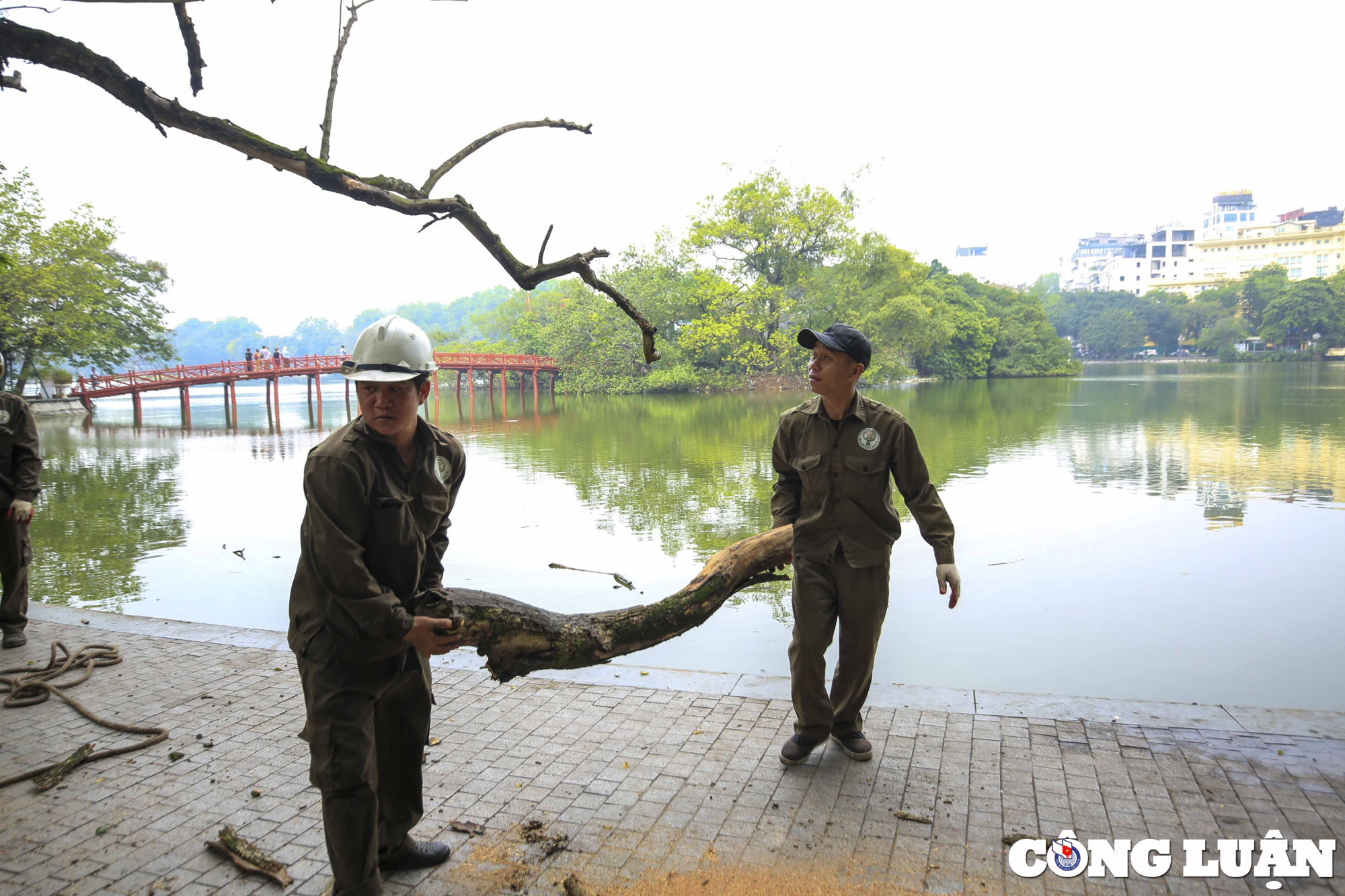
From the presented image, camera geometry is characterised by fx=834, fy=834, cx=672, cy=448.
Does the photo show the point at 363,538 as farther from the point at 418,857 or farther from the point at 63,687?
the point at 63,687

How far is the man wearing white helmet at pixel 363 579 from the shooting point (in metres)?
2.33

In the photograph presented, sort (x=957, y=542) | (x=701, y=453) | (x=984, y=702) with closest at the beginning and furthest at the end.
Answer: (x=984, y=702) → (x=957, y=542) → (x=701, y=453)

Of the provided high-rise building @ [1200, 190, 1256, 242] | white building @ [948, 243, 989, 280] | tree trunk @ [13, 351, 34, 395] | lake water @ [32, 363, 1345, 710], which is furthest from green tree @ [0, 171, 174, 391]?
high-rise building @ [1200, 190, 1256, 242]

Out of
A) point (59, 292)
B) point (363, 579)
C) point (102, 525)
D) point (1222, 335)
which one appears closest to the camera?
point (363, 579)

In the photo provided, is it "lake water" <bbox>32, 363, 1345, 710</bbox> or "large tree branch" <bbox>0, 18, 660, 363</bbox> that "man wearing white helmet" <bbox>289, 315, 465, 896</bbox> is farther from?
"lake water" <bbox>32, 363, 1345, 710</bbox>

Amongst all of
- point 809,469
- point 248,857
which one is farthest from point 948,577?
point 248,857

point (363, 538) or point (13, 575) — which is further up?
point (363, 538)

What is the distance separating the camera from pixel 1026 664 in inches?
214

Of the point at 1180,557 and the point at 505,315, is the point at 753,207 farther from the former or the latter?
the point at 1180,557

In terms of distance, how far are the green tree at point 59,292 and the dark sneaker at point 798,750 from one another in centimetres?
3570

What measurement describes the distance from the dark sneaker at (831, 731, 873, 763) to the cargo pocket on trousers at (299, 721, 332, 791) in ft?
7.00

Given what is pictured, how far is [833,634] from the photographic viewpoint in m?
3.56

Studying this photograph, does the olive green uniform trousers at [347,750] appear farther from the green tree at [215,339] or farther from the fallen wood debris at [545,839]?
the green tree at [215,339]

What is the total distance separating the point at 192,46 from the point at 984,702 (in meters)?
4.62
